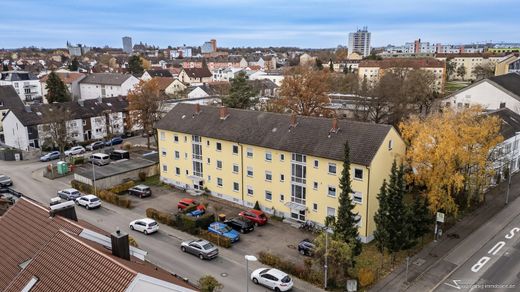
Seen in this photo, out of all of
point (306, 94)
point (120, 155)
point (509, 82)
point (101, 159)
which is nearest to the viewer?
point (101, 159)

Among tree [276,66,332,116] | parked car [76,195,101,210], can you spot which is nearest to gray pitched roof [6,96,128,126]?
parked car [76,195,101,210]

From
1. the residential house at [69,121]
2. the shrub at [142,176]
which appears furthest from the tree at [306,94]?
the residential house at [69,121]

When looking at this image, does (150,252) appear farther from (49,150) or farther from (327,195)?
(49,150)

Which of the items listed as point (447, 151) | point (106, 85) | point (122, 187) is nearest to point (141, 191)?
point (122, 187)

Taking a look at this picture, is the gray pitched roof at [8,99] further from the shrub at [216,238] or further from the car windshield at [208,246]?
the car windshield at [208,246]

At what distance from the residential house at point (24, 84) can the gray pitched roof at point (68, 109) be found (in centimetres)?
4069

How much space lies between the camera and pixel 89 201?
39500mm

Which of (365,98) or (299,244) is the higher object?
(365,98)

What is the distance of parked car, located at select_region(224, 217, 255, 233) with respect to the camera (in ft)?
111

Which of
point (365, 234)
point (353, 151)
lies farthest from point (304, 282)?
point (353, 151)

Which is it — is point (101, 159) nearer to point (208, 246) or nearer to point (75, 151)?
point (75, 151)

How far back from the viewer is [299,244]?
30.9 meters

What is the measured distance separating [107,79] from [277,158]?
71.4 metres

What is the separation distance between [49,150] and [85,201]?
27867 mm
